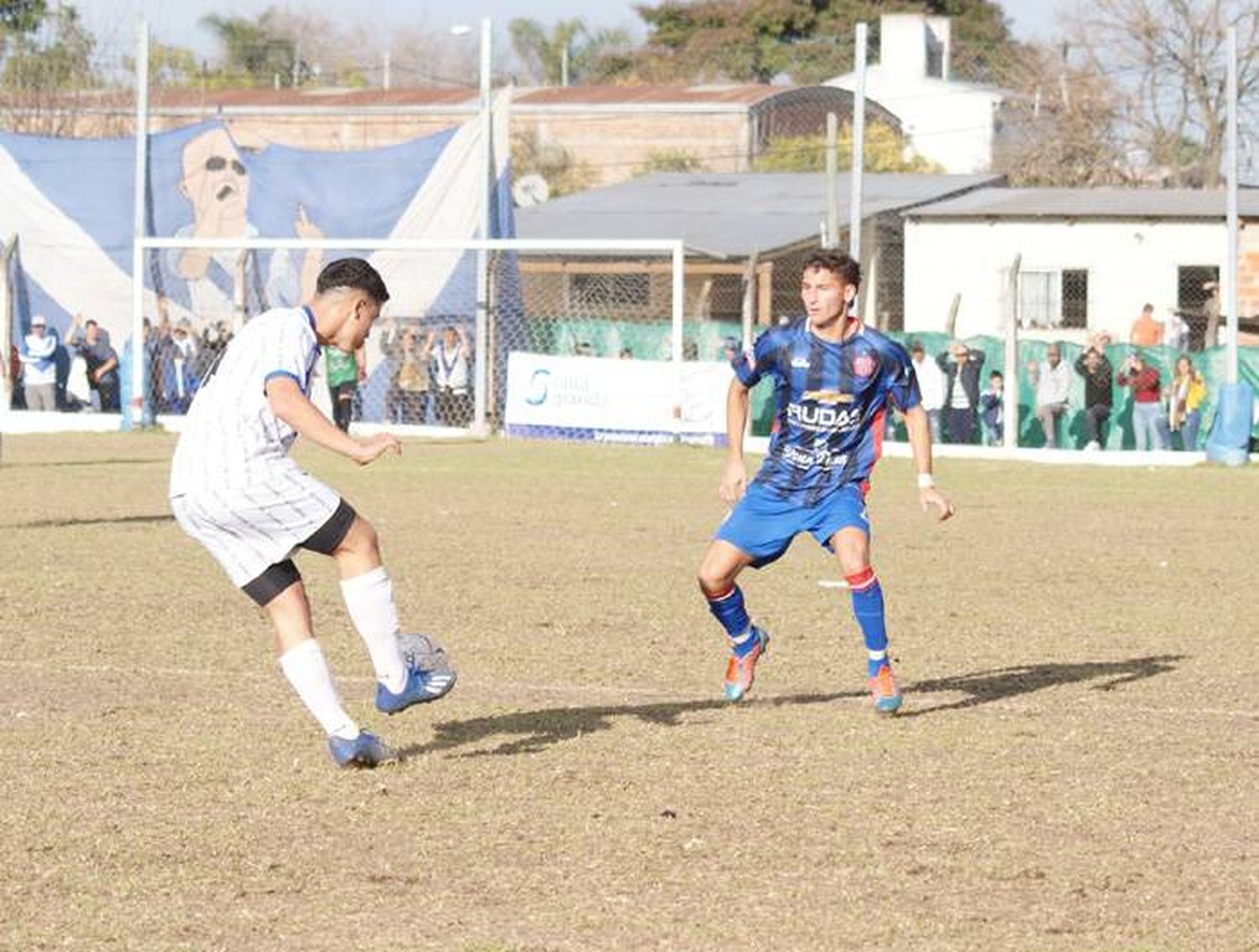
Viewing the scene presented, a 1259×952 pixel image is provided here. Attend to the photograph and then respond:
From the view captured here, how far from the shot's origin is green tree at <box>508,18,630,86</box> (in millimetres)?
106875

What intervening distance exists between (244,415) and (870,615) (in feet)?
9.27

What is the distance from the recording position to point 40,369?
117 feet

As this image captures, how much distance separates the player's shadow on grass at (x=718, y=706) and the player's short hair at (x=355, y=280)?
1.66 m

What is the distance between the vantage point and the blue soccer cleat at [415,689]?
28.7ft

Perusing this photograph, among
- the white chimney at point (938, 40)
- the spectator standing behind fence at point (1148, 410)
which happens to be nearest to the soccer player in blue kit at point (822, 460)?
the spectator standing behind fence at point (1148, 410)

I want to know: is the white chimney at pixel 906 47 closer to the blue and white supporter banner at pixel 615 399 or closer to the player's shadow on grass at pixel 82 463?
the blue and white supporter banner at pixel 615 399

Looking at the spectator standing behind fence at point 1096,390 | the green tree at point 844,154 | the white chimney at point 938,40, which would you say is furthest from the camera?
the white chimney at point 938,40

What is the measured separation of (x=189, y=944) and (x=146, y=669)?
5.23m

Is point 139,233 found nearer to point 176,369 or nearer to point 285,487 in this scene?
point 176,369

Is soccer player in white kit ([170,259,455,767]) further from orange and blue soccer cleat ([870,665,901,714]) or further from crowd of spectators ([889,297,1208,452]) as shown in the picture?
crowd of spectators ([889,297,1208,452])

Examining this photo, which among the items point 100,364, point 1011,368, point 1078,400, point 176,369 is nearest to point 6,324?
point 100,364

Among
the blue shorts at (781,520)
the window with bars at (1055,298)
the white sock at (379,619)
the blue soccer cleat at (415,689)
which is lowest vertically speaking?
the blue soccer cleat at (415,689)

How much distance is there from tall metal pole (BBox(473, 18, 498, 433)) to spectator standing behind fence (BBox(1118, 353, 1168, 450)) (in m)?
8.26

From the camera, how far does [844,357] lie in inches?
398
